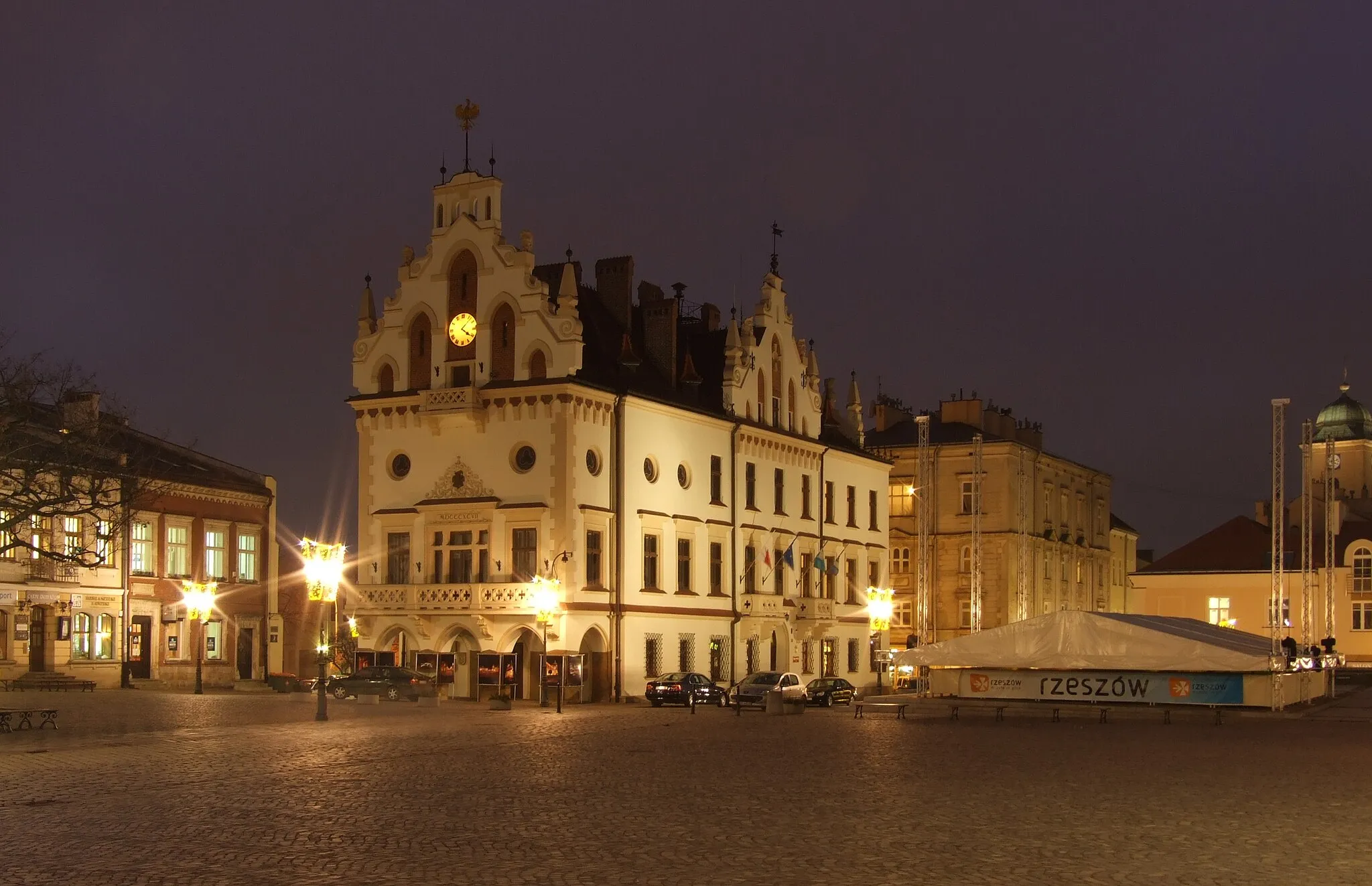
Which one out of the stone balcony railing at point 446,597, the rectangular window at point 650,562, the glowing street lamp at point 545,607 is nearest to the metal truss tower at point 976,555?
the rectangular window at point 650,562

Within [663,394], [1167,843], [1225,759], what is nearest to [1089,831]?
[1167,843]

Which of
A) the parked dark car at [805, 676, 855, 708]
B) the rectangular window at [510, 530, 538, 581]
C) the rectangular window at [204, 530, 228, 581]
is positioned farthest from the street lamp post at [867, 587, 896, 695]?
the rectangular window at [204, 530, 228, 581]

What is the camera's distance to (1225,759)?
34.5m

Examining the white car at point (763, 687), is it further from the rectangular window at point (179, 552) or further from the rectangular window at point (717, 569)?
the rectangular window at point (179, 552)

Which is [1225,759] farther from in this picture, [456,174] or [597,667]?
[456,174]

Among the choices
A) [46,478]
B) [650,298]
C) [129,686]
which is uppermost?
[650,298]

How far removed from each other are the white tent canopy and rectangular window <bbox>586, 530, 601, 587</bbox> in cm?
1127

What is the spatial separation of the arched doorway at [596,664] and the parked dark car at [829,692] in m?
7.96

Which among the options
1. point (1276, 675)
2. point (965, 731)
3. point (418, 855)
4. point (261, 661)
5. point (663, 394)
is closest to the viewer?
point (418, 855)

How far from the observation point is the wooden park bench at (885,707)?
51750 mm

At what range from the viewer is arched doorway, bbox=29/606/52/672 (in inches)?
2569

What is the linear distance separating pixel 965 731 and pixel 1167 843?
2407 centimetres

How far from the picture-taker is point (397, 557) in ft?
204

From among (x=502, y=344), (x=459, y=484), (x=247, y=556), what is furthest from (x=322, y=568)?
(x=247, y=556)
